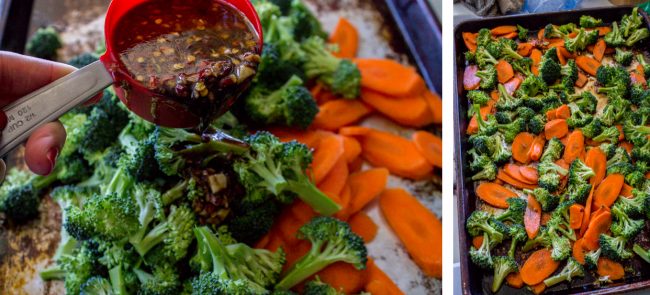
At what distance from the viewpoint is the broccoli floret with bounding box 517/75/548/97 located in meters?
1.71

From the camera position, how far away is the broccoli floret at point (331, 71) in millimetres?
2285

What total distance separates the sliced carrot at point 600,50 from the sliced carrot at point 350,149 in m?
0.84

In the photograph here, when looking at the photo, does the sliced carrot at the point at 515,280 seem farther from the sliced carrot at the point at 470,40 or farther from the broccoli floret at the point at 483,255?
the sliced carrot at the point at 470,40

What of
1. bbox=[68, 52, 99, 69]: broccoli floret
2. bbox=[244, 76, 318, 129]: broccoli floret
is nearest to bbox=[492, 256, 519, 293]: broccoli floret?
bbox=[244, 76, 318, 129]: broccoli floret

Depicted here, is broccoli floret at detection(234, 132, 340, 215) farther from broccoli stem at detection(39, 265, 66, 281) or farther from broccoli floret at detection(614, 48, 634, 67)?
broccoli floret at detection(614, 48, 634, 67)

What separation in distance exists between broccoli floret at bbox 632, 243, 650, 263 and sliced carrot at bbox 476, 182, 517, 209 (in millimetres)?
304

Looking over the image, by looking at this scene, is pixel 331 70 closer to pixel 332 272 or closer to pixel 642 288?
pixel 332 272

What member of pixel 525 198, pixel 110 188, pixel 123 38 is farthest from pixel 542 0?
pixel 110 188

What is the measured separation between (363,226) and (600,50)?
0.92m

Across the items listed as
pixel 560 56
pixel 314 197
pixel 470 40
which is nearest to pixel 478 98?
pixel 470 40

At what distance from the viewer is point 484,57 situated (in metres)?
1.75

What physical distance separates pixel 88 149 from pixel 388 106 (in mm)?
1085

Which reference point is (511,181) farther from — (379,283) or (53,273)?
(53,273)

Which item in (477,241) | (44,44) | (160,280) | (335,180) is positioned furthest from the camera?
(44,44)
